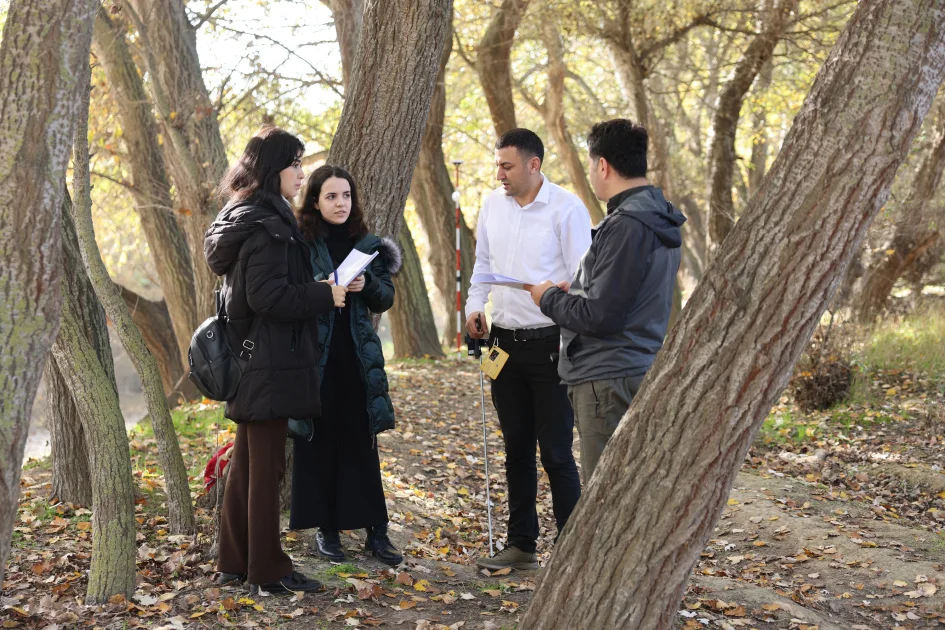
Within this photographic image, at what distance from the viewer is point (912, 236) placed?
12.7m

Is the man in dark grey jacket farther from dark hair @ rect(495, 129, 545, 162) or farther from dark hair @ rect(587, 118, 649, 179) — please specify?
dark hair @ rect(495, 129, 545, 162)

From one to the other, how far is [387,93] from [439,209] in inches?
349

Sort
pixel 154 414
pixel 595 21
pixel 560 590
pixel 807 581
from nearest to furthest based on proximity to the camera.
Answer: pixel 560 590 → pixel 154 414 → pixel 807 581 → pixel 595 21

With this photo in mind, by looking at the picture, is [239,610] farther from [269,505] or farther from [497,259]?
[497,259]

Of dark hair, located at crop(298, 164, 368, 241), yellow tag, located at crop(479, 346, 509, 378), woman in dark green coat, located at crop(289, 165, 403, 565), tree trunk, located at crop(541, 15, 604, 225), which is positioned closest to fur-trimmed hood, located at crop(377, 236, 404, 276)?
woman in dark green coat, located at crop(289, 165, 403, 565)

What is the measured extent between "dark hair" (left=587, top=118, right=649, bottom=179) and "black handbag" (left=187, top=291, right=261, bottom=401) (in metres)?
1.62

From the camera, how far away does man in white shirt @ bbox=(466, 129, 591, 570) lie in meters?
4.51

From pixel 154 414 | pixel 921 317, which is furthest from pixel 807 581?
pixel 921 317

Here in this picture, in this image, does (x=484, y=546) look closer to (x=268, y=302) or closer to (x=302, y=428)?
(x=302, y=428)

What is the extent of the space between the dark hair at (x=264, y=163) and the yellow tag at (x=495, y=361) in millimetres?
1272

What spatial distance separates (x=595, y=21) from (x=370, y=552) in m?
10.6

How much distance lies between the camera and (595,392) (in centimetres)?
385

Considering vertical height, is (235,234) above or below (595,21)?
below

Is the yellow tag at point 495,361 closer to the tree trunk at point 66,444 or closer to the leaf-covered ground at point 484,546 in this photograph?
the leaf-covered ground at point 484,546
